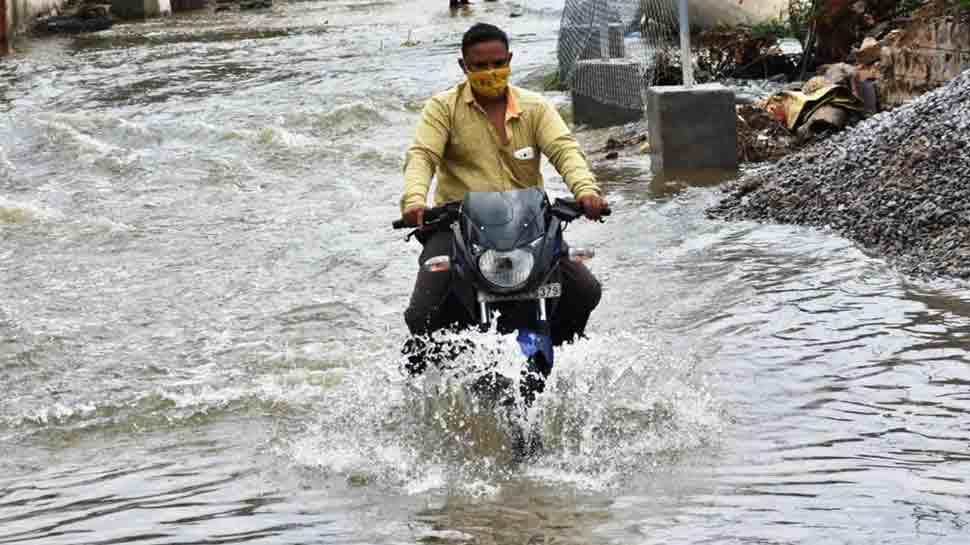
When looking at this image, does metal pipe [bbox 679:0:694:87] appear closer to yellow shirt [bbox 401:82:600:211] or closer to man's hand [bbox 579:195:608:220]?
yellow shirt [bbox 401:82:600:211]

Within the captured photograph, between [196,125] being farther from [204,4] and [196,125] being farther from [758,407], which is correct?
[204,4]

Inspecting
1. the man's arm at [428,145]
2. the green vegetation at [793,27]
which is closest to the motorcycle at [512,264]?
the man's arm at [428,145]

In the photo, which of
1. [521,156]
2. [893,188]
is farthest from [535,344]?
[893,188]

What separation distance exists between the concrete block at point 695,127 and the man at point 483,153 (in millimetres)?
7164

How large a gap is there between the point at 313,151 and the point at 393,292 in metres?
7.30

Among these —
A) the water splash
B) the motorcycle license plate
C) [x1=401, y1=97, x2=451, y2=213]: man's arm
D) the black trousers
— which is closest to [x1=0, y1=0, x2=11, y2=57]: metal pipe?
the water splash

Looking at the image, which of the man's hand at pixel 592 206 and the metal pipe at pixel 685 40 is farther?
the metal pipe at pixel 685 40

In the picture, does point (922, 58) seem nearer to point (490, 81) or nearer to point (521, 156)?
point (521, 156)

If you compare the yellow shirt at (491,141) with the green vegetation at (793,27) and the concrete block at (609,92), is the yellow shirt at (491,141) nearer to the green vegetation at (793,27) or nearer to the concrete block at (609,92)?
the concrete block at (609,92)

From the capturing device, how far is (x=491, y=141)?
6.84 metres

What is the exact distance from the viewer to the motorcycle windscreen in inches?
237

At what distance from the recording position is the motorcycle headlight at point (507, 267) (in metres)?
5.97

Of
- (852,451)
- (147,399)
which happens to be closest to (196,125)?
(147,399)

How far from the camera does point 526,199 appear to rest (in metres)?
6.17
